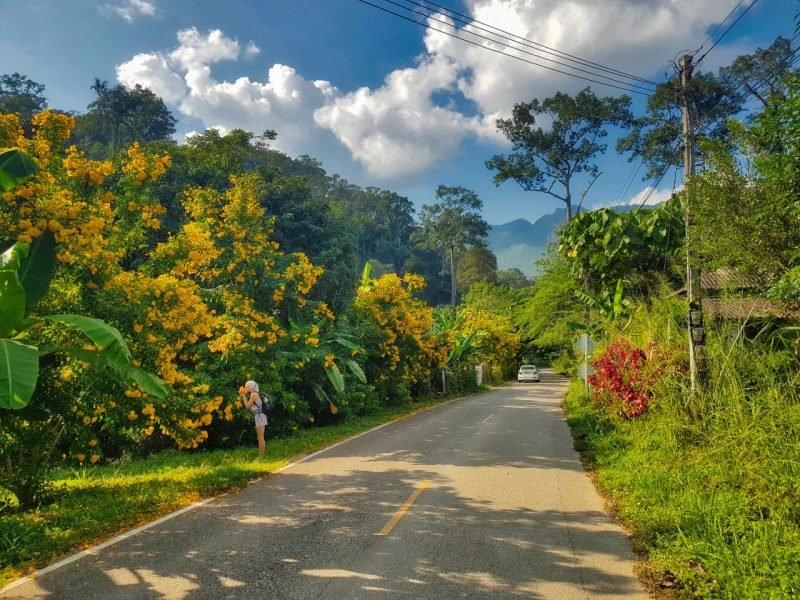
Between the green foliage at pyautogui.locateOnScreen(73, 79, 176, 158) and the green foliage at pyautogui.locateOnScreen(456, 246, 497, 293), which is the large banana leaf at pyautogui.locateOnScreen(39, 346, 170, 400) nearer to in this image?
the green foliage at pyautogui.locateOnScreen(73, 79, 176, 158)

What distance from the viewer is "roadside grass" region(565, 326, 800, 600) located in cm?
477

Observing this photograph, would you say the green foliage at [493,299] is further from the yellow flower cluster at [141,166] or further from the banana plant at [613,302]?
the yellow flower cluster at [141,166]

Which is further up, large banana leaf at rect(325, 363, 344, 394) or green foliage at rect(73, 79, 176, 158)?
green foliage at rect(73, 79, 176, 158)

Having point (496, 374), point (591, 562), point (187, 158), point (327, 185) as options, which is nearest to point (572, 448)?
point (591, 562)

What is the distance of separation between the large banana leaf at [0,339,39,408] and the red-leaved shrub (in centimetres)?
1072

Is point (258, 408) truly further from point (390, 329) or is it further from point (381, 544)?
point (390, 329)

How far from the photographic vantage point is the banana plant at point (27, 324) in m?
5.16

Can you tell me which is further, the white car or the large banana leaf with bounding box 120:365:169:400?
the white car

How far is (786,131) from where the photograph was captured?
5930 mm

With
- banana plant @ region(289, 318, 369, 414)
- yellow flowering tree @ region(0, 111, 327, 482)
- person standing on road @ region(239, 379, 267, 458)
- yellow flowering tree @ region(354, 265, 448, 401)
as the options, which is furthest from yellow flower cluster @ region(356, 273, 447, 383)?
person standing on road @ region(239, 379, 267, 458)

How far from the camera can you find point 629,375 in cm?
1255

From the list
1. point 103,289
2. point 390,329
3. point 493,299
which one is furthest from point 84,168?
point 493,299

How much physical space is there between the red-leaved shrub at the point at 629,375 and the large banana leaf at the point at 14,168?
11.3 meters

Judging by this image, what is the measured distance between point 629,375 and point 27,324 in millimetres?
11719
